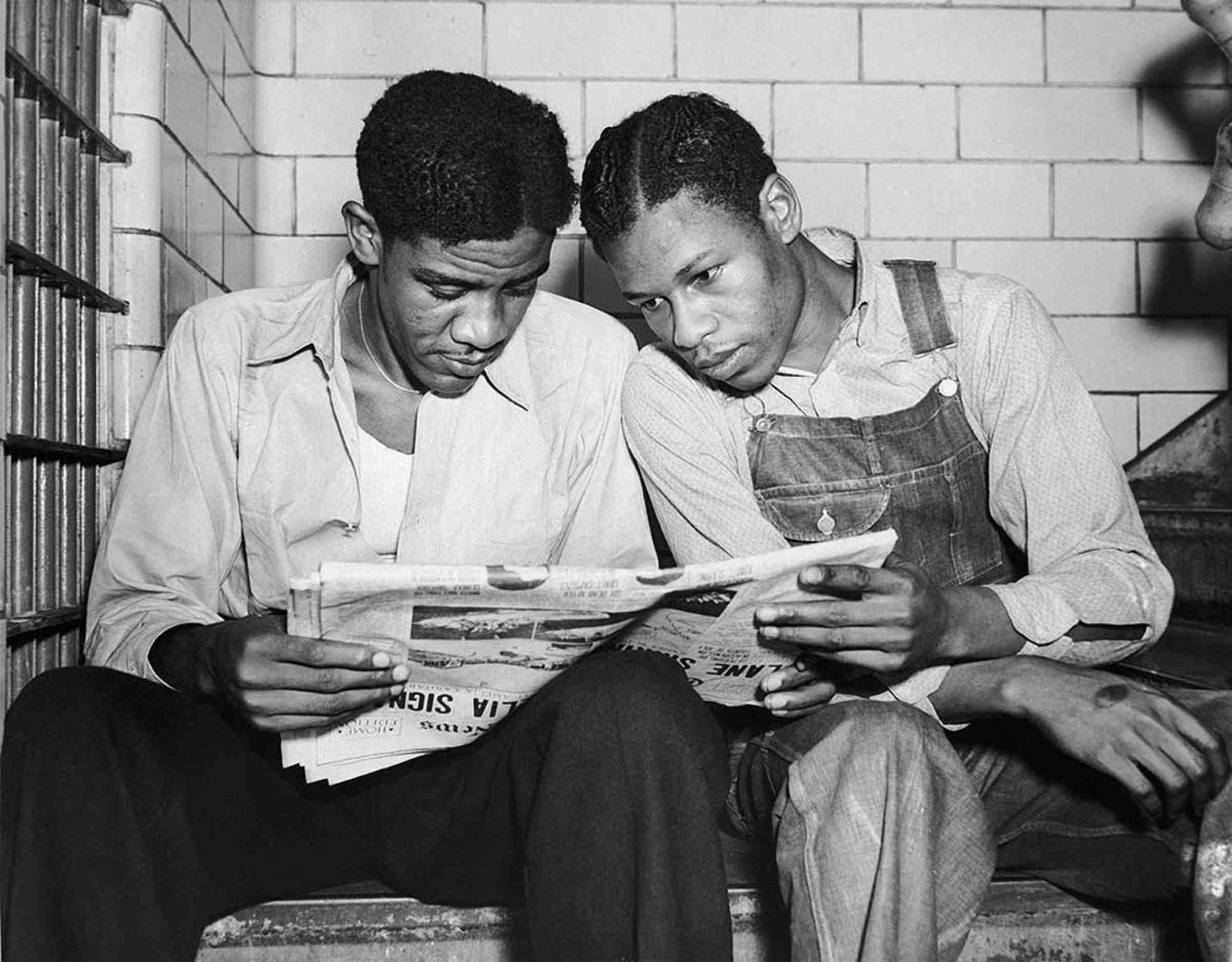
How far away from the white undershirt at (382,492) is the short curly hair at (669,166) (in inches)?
15.1

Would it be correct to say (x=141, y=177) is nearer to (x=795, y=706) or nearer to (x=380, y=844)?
(x=380, y=844)

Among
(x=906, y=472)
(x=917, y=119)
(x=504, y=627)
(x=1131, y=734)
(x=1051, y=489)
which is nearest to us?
(x=504, y=627)

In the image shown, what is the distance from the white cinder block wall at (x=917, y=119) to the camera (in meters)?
2.69

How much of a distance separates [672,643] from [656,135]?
0.66m

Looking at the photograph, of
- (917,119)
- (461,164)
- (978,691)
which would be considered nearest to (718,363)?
(461,164)

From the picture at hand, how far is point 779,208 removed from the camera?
5.44 ft

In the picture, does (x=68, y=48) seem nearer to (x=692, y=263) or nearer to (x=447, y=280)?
(x=447, y=280)

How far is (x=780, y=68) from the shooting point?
9.02ft

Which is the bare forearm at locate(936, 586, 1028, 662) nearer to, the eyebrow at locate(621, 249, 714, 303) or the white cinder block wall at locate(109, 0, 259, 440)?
the eyebrow at locate(621, 249, 714, 303)

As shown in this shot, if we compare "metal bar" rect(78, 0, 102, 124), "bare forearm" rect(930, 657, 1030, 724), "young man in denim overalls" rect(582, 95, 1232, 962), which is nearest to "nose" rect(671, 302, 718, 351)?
"young man in denim overalls" rect(582, 95, 1232, 962)

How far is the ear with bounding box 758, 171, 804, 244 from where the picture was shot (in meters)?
1.64

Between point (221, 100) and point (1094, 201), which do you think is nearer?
point (221, 100)

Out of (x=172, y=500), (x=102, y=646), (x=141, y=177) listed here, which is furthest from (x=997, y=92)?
(x=102, y=646)

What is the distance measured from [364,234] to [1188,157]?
1.98 metres
